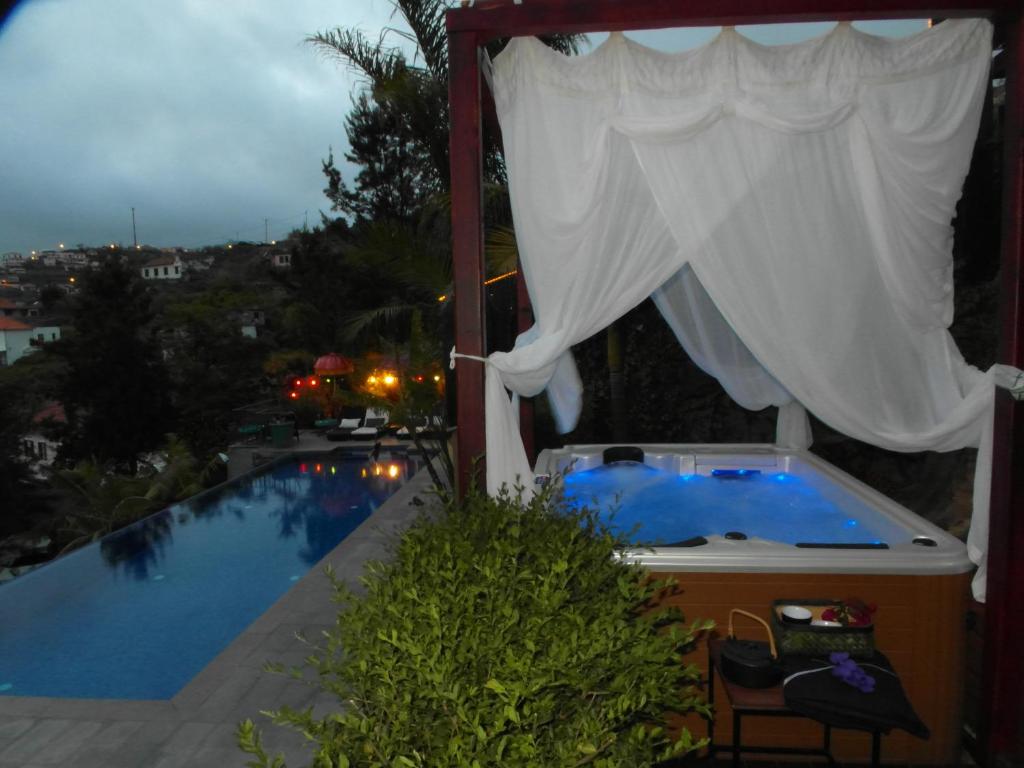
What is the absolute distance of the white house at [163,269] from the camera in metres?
25.8

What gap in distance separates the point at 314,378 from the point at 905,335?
11.9 m

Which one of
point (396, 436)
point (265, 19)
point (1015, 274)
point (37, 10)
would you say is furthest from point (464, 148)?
point (265, 19)

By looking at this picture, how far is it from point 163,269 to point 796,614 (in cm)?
2837

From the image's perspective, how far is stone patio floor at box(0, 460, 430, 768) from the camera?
2.88 m

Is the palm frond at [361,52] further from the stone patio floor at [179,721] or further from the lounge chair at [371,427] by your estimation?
the lounge chair at [371,427]

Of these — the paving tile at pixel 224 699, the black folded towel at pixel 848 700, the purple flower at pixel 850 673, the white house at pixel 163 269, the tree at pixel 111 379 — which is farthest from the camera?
the white house at pixel 163 269

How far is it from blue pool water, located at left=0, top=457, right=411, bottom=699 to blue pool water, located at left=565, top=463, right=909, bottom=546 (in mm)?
2905

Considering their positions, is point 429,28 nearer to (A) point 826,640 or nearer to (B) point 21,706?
(B) point 21,706

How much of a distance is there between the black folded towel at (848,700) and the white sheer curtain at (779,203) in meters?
0.96

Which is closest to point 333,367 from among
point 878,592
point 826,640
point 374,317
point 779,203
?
point 374,317

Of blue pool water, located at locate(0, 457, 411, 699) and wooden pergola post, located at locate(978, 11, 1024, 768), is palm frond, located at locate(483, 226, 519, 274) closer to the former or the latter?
blue pool water, located at locate(0, 457, 411, 699)

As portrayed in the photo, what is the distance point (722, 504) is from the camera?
4430mm

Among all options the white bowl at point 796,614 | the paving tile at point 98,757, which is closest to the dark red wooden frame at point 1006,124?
the white bowl at point 796,614

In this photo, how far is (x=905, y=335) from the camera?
2.81 m
